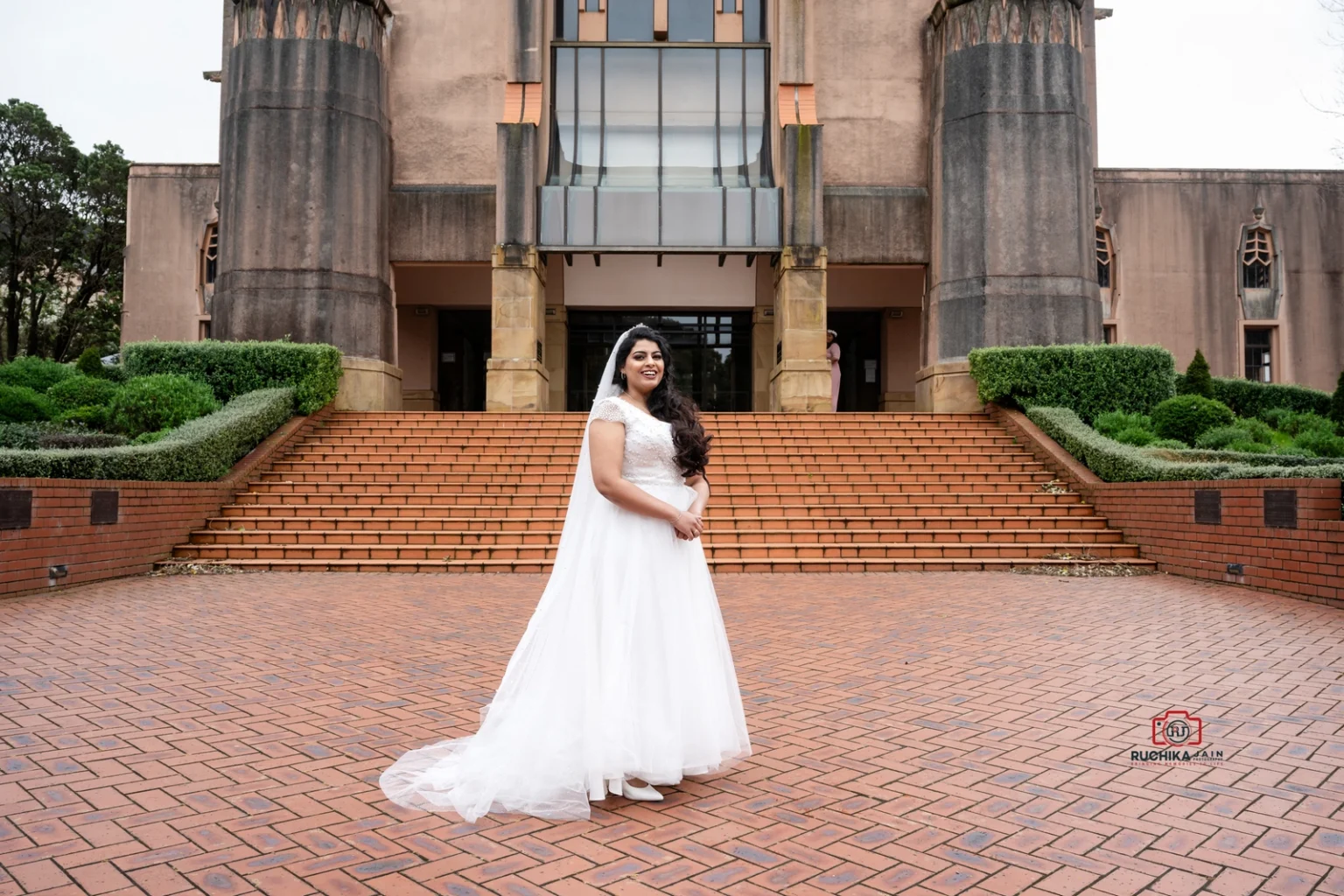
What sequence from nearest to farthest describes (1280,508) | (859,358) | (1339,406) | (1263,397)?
1. (1280,508)
2. (1339,406)
3. (1263,397)
4. (859,358)

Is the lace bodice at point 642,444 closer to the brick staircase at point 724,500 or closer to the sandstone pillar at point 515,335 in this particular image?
the brick staircase at point 724,500

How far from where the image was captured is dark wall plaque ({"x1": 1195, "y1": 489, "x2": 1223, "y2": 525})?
10204 millimetres

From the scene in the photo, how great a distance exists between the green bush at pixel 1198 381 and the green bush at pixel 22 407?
21.8 metres

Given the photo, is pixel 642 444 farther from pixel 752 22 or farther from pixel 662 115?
pixel 752 22

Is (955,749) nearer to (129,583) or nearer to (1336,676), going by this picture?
(1336,676)

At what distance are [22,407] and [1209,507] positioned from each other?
16696 mm

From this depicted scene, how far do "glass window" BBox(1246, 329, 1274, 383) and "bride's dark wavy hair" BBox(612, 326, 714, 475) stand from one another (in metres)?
28.5

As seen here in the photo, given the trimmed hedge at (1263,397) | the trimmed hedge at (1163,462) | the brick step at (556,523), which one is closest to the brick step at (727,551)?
→ the brick step at (556,523)

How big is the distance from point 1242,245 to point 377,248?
23371mm

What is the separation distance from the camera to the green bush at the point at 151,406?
13844 mm

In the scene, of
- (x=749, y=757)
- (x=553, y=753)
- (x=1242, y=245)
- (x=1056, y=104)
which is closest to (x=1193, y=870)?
(x=749, y=757)

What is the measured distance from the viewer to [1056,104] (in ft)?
65.7

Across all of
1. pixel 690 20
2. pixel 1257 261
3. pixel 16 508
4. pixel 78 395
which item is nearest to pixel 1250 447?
pixel 16 508

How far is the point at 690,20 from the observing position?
23.5 metres
